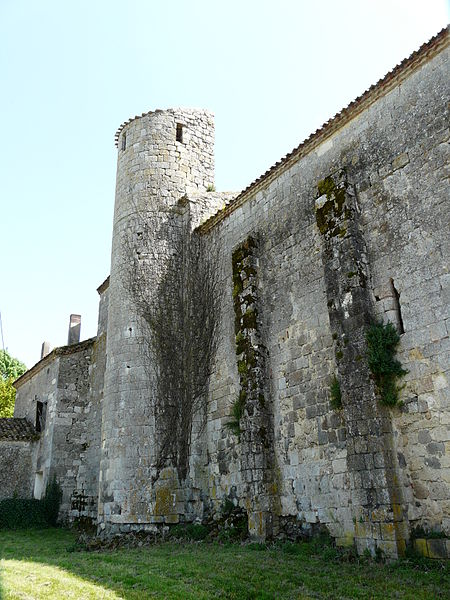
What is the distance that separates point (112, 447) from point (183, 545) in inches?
111

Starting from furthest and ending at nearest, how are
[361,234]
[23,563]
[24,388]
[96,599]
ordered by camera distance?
[24,388], [361,234], [23,563], [96,599]

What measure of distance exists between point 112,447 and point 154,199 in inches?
245

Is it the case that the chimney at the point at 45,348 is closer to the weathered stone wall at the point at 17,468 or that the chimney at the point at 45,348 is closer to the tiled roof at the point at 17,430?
the tiled roof at the point at 17,430

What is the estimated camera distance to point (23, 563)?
324 inches

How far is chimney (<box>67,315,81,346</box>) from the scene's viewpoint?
20.7 m

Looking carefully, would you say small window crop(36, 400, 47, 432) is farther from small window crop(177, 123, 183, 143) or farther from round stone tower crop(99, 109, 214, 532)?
small window crop(177, 123, 183, 143)

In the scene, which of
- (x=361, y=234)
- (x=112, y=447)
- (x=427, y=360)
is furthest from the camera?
(x=112, y=447)

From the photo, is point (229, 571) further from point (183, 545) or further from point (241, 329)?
point (241, 329)

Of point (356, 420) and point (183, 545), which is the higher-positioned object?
point (356, 420)

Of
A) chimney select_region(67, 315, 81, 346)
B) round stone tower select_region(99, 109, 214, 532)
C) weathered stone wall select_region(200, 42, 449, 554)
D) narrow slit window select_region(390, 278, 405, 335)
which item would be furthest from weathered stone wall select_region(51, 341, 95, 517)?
narrow slit window select_region(390, 278, 405, 335)

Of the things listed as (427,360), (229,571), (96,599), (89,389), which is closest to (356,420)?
(427,360)

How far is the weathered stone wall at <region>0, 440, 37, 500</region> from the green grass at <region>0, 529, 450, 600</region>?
891 centimetres

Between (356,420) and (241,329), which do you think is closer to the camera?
(356,420)

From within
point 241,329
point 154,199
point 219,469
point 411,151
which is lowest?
point 219,469
